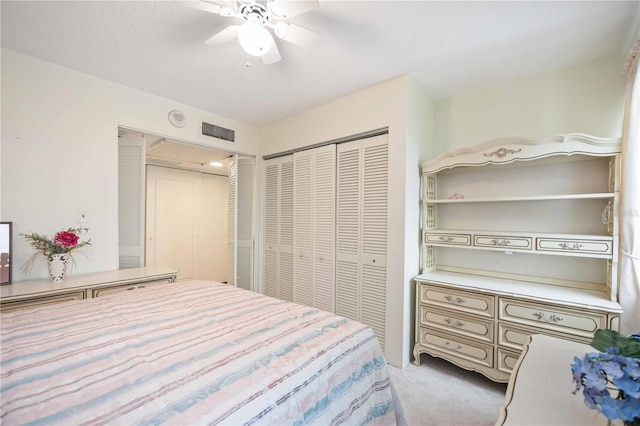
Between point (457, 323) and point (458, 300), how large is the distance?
0.20 meters

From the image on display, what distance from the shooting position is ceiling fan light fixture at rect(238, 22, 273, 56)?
146cm

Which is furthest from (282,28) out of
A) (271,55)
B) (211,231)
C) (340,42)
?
(211,231)

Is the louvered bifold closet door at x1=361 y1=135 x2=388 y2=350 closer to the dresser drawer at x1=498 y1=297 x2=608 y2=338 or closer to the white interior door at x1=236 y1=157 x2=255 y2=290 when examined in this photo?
the dresser drawer at x1=498 y1=297 x2=608 y2=338

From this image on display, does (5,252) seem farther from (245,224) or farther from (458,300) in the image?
(458,300)

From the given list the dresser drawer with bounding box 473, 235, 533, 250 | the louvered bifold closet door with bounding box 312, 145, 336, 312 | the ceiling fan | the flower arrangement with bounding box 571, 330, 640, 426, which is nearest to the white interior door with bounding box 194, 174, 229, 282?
the louvered bifold closet door with bounding box 312, 145, 336, 312

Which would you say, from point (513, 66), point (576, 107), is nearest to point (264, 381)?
point (513, 66)

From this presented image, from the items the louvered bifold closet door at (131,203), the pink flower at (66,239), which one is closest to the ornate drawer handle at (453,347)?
the louvered bifold closet door at (131,203)

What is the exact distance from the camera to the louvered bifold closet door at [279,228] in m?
3.43

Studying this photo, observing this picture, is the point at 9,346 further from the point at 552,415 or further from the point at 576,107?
the point at 576,107

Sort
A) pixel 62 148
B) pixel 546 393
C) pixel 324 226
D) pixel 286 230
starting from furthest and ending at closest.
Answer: pixel 286 230 → pixel 324 226 → pixel 62 148 → pixel 546 393

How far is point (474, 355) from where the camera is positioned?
2115 millimetres

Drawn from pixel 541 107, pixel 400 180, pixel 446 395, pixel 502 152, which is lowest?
pixel 446 395

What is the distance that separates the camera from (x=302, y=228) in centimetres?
325

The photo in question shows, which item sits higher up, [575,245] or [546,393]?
[575,245]
